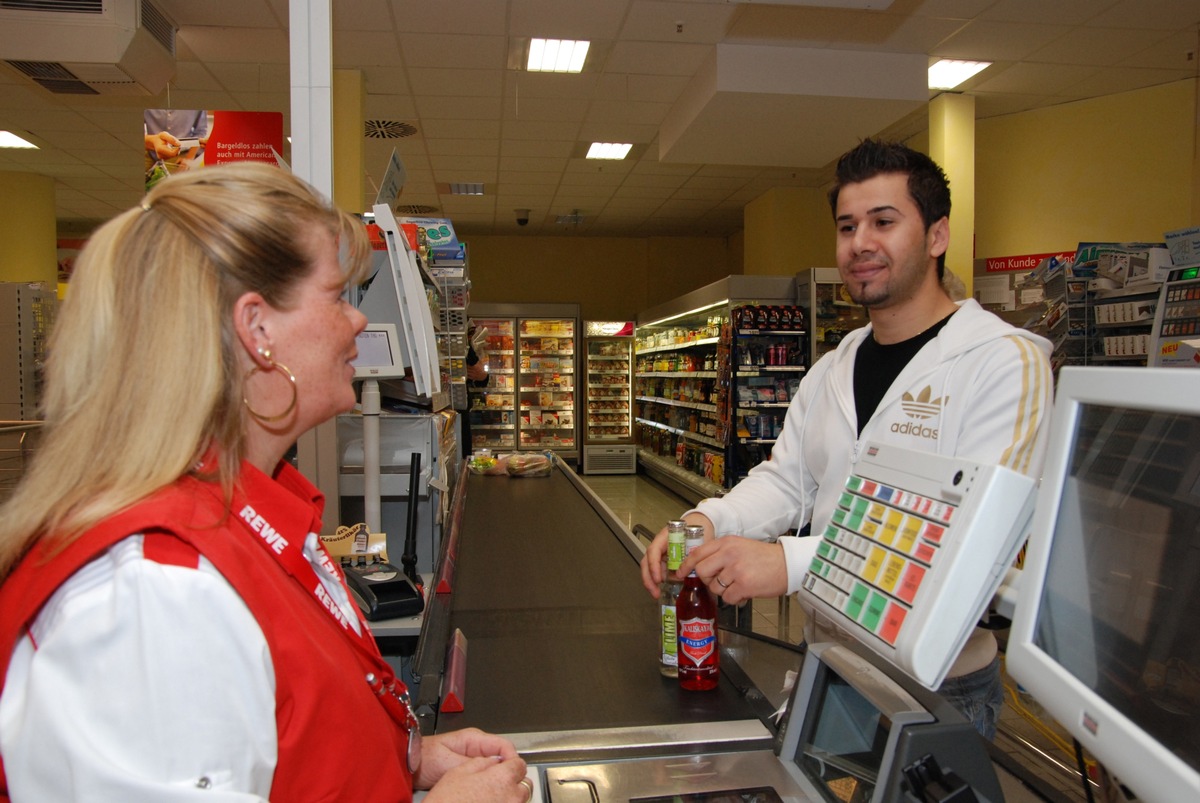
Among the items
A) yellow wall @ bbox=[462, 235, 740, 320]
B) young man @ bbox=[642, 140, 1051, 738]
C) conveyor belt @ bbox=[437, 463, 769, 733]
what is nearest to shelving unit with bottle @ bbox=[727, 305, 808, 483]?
conveyor belt @ bbox=[437, 463, 769, 733]

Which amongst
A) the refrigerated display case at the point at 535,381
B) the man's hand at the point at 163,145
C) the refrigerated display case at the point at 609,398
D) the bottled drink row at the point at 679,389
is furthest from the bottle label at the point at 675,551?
the refrigerated display case at the point at 609,398

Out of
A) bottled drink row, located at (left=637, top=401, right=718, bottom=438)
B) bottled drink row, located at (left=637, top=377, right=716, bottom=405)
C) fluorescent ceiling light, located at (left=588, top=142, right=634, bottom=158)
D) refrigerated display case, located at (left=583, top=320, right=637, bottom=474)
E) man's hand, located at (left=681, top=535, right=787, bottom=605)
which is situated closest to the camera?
man's hand, located at (left=681, top=535, right=787, bottom=605)

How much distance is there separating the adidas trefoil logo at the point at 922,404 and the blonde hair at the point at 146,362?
122cm

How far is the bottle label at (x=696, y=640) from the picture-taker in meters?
1.53

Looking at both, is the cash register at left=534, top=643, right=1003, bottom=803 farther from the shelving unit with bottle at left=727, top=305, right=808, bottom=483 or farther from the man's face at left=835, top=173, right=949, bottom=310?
the shelving unit with bottle at left=727, top=305, right=808, bottom=483

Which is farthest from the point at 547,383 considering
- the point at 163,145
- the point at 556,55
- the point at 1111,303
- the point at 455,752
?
the point at 455,752

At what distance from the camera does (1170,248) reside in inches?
193

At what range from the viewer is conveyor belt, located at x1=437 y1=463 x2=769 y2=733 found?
147cm

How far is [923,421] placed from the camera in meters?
1.55

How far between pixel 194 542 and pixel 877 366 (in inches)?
61.1

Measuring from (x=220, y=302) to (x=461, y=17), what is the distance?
5083 mm

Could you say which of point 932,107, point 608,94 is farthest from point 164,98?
point 932,107

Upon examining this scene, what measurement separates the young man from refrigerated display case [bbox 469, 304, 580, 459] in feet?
32.4

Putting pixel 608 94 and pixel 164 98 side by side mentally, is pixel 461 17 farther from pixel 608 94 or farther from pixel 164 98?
pixel 164 98
